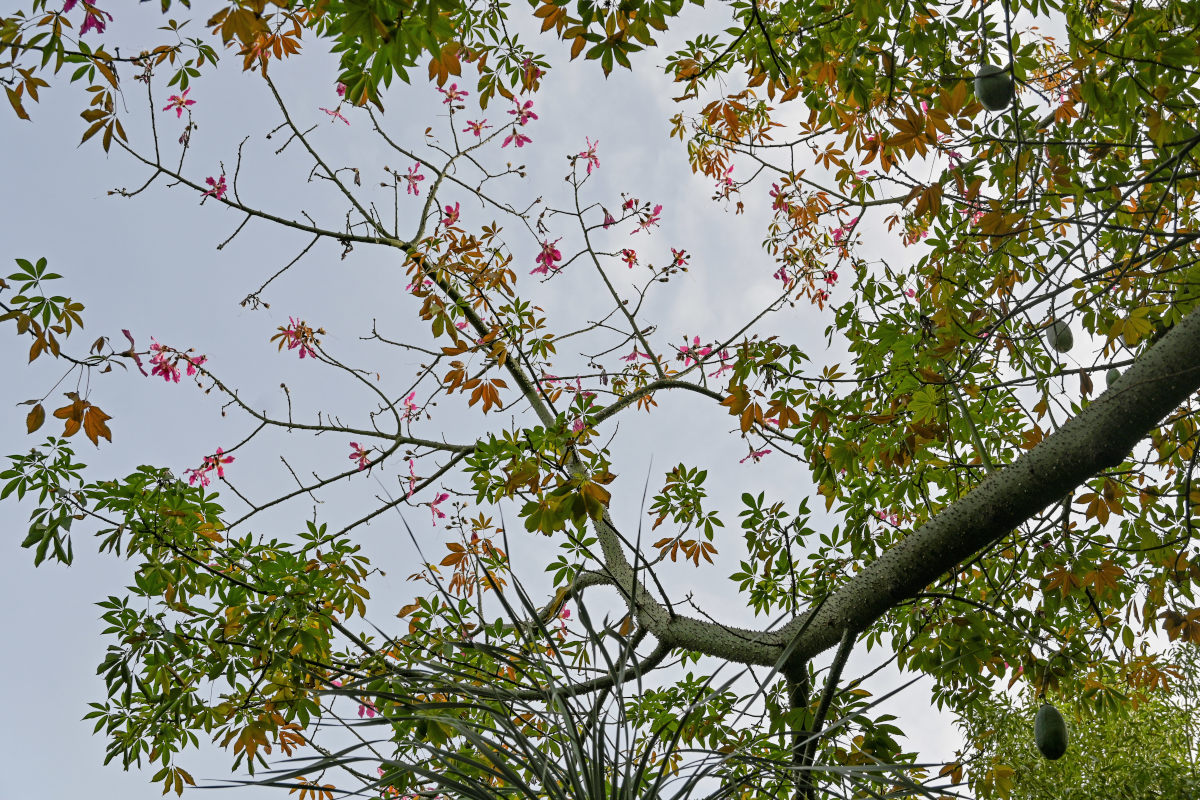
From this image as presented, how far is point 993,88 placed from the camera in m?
1.81

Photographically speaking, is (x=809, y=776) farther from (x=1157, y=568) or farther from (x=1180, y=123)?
(x=1180, y=123)

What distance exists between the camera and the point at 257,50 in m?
2.28

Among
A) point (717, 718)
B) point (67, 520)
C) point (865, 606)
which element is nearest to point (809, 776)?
point (865, 606)

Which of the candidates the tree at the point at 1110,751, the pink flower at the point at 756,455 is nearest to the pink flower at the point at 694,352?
the pink flower at the point at 756,455

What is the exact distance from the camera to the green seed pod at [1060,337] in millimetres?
2350

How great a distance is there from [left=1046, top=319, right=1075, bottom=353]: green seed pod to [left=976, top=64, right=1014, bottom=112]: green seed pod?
0.82m

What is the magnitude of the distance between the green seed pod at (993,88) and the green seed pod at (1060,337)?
0.82 meters

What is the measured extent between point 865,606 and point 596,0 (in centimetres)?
142

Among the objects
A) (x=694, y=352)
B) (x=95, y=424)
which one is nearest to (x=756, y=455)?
(x=694, y=352)

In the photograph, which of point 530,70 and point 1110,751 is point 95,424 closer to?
point 530,70

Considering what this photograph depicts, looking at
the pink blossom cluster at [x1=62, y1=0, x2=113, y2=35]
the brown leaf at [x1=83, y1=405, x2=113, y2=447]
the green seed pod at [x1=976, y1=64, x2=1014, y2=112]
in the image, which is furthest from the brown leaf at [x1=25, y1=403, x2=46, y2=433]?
the green seed pod at [x1=976, y1=64, x2=1014, y2=112]

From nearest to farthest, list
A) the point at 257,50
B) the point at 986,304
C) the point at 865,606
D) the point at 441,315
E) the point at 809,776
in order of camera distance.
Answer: the point at 809,776
the point at 865,606
the point at 257,50
the point at 986,304
the point at 441,315

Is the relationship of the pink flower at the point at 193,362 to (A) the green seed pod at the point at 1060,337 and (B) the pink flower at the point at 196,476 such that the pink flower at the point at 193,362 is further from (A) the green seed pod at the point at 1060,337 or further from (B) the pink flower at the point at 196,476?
(A) the green seed pod at the point at 1060,337

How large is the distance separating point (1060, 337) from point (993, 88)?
0.92 metres
